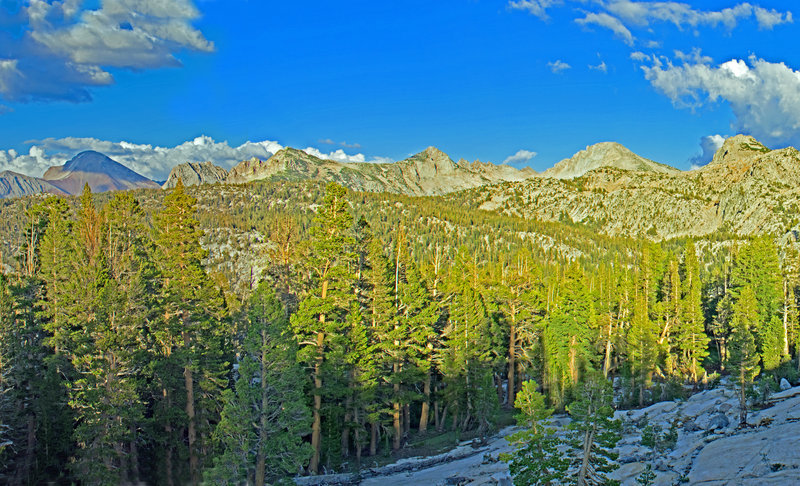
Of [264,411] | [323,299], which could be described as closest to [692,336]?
[323,299]

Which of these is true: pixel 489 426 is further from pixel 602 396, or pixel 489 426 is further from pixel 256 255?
pixel 256 255

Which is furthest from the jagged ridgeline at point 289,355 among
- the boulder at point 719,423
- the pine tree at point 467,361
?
the boulder at point 719,423

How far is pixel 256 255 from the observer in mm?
191000

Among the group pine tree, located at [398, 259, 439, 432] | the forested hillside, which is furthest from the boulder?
pine tree, located at [398, 259, 439, 432]

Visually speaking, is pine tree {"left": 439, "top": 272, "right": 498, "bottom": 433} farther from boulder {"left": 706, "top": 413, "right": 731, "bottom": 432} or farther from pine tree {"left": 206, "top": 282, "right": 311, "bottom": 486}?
pine tree {"left": 206, "top": 282, "right": 311, "bottom": 486}

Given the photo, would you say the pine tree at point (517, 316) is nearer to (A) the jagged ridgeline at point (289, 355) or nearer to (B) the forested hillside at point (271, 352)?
(A) the jagged ridgeline at point (289, 355)

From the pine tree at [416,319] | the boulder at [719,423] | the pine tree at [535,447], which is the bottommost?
the boulder at [719,423]

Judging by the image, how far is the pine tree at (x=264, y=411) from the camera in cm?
2597

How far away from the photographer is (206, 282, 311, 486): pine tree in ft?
85.2

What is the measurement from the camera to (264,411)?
2739 centimetres

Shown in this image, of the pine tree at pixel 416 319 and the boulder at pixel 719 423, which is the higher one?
the pine tree at pixel 416 319

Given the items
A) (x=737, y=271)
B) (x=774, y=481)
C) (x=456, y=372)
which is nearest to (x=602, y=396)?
(x=774, y=481)

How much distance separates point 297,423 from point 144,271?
1669cm

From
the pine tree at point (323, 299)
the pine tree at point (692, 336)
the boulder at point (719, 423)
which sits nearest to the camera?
the boulder at point (719, 423)
